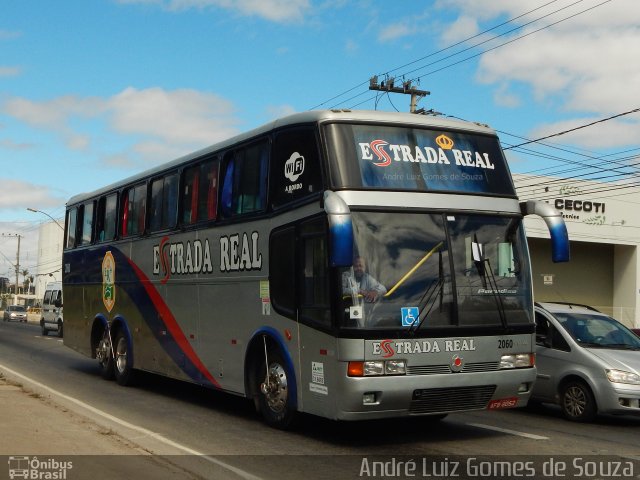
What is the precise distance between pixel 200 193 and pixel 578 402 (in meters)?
6.29

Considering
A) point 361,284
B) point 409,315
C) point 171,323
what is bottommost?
point 171,323

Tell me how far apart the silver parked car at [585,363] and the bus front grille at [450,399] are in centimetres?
290

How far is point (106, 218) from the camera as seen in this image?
54.4 feet

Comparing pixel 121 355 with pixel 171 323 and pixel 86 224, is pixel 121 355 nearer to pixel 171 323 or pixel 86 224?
pixel 171 323

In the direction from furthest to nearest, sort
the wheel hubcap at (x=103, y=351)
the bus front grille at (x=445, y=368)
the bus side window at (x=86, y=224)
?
the bus side window at (x=86, y=224)
the wheel hubcap at (x=103, y=351)
the bus front grille at (x=445, y=368)

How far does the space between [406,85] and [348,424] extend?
23559 mm

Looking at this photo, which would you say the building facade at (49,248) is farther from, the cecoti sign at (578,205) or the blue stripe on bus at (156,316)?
the blue stripe on bus at (156,316)

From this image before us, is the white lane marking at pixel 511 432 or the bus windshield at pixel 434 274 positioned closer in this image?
the bus windshield at pixel 434 274

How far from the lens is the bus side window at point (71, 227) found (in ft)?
61.4

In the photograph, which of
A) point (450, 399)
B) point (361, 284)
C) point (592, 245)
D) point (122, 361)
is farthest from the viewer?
point (592, 245)

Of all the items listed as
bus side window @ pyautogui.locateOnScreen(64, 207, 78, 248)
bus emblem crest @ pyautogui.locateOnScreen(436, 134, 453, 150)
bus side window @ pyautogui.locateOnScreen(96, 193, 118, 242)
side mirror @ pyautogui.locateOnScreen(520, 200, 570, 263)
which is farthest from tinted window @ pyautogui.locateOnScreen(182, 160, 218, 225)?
bus side window @ pyautogui.locateOnScreen(64, 207, 78, 248)

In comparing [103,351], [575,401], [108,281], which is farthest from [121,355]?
[575,401]

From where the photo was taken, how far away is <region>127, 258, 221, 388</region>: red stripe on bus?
12151 mm

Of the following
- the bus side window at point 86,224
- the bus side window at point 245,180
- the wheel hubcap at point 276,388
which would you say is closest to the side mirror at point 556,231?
the bus side window at point 245,180
